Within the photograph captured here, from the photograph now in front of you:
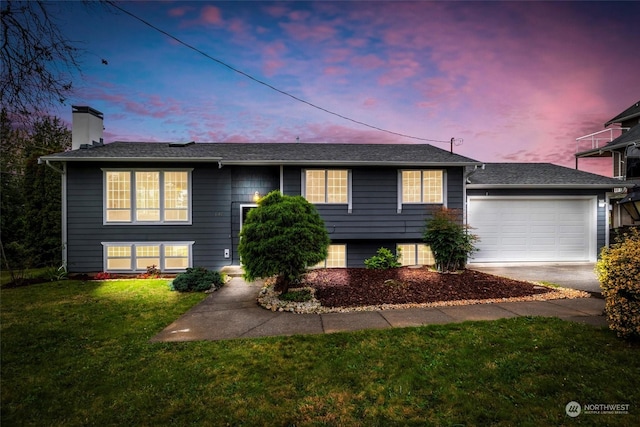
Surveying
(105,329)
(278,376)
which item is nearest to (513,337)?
(278,376)

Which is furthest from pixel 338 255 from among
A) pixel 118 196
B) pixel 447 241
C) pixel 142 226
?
pixel 118 196

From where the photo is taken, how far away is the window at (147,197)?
10.0 meters

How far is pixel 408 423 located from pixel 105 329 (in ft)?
16.7

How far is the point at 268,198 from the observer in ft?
23.0

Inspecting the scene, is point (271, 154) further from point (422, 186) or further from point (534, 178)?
point (534, 178)

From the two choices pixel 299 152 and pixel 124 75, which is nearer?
pixel 124 75

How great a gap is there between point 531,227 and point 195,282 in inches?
477

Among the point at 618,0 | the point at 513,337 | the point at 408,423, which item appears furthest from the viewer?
the point at 618,0

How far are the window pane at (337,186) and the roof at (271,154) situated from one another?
544 mm

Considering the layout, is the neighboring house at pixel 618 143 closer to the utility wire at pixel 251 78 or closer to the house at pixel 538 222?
the house at pixel 538 222

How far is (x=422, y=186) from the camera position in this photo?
1041cm

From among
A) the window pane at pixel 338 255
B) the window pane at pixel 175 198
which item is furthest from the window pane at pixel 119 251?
the window pane at pixel 338 255

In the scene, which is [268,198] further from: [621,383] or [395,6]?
→ [395,6]

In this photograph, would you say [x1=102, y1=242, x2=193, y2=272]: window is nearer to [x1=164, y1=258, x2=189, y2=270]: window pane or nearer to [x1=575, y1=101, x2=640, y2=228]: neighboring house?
[x1=164, y1=258, x2=189, y2=270]: window pane
